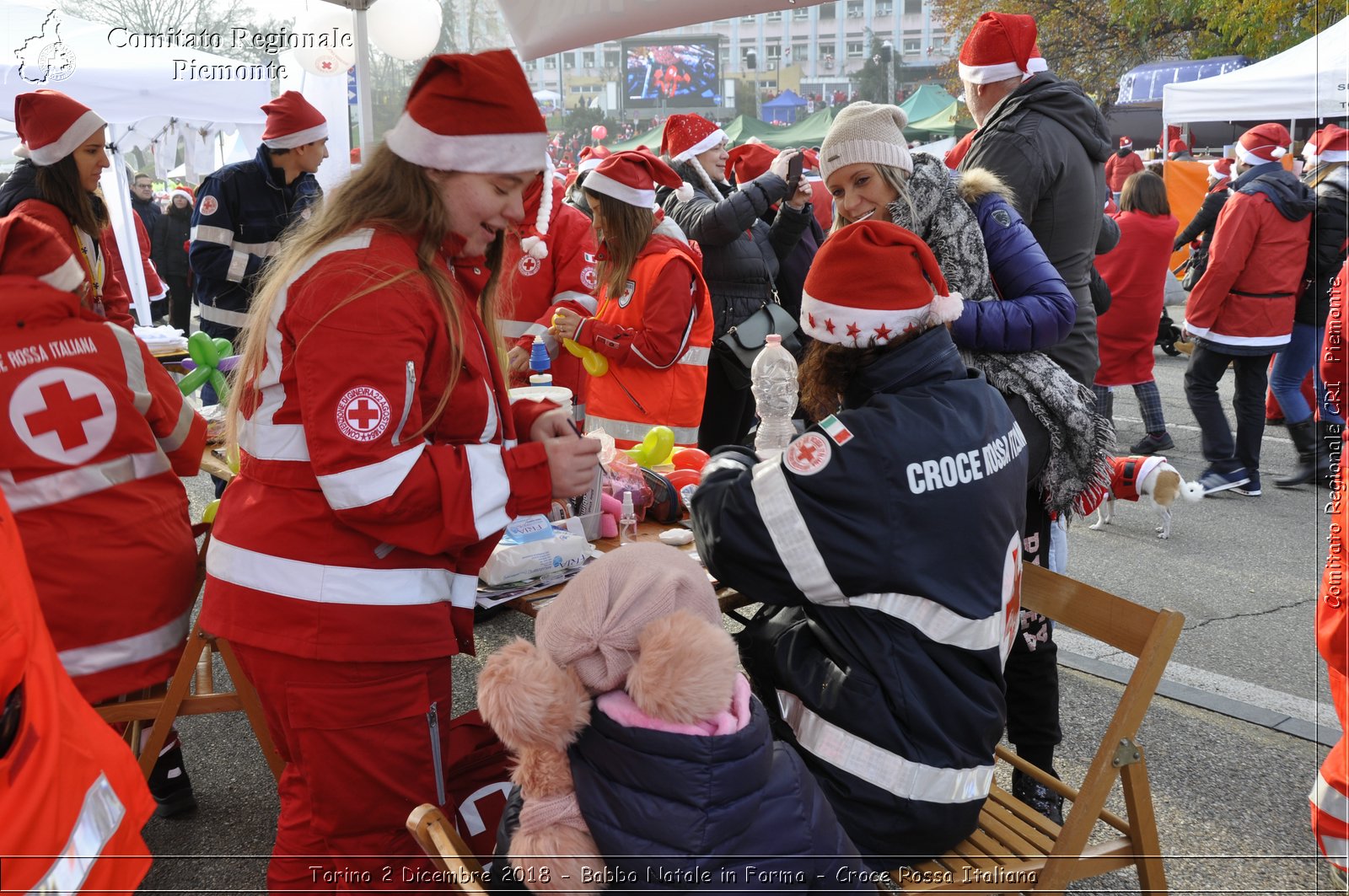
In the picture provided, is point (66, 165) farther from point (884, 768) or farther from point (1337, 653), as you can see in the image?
point (1337, 653)

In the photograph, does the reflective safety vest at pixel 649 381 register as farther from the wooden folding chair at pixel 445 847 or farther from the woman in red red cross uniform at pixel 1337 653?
the wooden folding chair at pixel 445 847

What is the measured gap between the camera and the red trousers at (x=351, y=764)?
5.94 ft

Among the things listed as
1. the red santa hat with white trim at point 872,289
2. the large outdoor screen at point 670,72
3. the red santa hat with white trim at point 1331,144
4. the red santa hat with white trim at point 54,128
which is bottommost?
the red santa hat with white trim at point 872,289

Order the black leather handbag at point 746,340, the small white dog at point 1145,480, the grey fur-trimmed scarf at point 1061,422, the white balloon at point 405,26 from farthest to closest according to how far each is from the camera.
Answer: the white balloon at point 405,26 < the black leather handbag at point 746,340 < the small white dog at point 1145,480 < the grey fur-trimmed scarf at point 1061,422

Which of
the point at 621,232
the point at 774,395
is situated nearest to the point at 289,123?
the point at 621,232

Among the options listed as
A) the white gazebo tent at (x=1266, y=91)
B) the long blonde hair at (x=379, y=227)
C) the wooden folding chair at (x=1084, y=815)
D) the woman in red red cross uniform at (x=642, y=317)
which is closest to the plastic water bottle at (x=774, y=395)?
the woman in red red cross uniform at (x=642, y=317)

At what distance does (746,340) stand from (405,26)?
96.3 inches

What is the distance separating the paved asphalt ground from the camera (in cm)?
276

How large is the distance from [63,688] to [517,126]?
3.76ft

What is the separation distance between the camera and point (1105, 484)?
2.77 metres

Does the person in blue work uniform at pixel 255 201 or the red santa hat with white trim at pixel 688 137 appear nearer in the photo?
the person in blue work uniform at pixel 255 201

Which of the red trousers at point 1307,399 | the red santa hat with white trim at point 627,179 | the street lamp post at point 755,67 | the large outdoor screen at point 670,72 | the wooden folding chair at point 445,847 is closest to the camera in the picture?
the wooden folding chair at point 445,847

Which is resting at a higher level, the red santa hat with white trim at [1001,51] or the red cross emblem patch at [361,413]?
the red santa hat with white trim at [1001,51]

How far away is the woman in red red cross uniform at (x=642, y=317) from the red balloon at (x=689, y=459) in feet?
2.19
